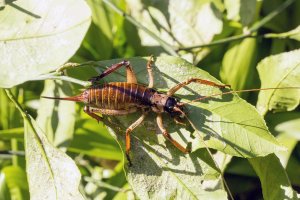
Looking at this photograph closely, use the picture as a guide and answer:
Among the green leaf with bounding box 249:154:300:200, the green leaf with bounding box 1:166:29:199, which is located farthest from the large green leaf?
the green leaf with bounding box 1:166:29:199

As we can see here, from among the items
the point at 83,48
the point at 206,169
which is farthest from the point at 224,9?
the point at 206,169

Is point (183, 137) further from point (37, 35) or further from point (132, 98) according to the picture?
point (37, 35)

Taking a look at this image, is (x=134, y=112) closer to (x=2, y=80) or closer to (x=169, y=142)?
(x=169, y=142)

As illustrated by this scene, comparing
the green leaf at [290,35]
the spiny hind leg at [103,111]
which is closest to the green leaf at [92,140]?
the spiny hind leg at [103,111]

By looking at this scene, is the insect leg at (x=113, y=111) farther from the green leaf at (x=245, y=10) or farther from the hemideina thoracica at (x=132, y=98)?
the green leaf at (x=245, y=10)

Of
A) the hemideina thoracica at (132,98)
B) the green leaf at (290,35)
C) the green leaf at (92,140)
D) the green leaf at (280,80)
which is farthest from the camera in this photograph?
the green leaf at (92,140)

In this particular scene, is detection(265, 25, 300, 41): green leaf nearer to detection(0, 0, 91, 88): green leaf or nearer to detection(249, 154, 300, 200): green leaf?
detection(249, 154, 300, 200): green leaf
